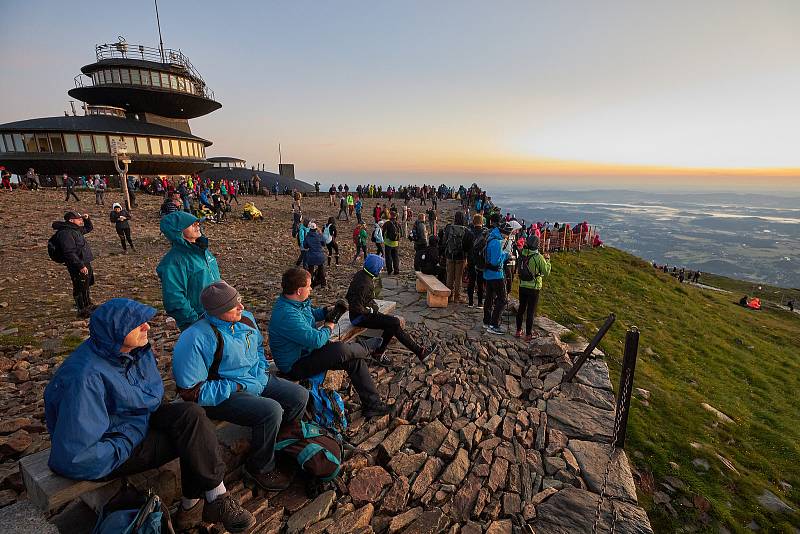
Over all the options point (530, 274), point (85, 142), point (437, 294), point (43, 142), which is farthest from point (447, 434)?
point (43, 142)

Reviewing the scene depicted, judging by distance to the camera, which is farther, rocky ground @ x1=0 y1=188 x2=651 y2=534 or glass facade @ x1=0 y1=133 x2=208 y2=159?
glass facade @ x1=0 y1=133 x2=208 y2=159

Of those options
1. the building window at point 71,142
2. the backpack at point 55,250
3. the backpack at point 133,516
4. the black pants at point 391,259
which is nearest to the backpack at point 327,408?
the backpack at point 133,516

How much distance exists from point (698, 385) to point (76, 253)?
51.0 feet

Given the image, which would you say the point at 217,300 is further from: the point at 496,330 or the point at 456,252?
the point at 456,252

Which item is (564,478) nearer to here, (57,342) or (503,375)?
(503,375)

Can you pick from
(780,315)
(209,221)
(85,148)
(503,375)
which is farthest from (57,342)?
(780,315)

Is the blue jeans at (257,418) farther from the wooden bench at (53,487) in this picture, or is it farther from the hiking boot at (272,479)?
the wooden bench at (53,487)

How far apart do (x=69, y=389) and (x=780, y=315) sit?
43.7 m

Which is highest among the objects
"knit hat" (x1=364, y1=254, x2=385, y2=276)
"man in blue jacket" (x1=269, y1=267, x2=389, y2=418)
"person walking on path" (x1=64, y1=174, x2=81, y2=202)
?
"person walking on path" (x1=64, y1=174, x2=81, y2=202)

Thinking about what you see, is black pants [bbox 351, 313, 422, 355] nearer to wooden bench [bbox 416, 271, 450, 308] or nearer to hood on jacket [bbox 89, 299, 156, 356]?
wooden bench [bbox 416, 271, 450, 308]

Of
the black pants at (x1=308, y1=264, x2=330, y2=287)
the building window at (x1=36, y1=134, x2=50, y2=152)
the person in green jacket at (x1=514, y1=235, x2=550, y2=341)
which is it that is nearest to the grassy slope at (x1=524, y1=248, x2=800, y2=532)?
the person in green jacket at (x1=514, y1=235, x2=550, y2=341)

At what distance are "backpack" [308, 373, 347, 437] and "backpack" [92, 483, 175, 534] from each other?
1973 mm

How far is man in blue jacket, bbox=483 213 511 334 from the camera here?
782cm

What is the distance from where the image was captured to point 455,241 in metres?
9.73
